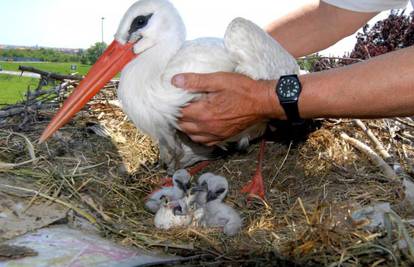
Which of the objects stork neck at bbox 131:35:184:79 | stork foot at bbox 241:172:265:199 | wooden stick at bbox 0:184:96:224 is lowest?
stork foot at bbox 241:172:265:199

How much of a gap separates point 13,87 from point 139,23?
295 cm

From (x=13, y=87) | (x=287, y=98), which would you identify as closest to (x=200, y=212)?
(x=287, y=98)

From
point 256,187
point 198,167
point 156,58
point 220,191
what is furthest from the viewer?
point 198,167

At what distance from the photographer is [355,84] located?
73.7 inches

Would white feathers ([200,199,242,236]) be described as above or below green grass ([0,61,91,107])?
below

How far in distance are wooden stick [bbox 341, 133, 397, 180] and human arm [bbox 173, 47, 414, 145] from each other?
0.80 meters

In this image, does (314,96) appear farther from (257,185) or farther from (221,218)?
(257,185)

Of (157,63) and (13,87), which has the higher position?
(157,63)

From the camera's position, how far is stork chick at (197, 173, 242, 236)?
2180 mm

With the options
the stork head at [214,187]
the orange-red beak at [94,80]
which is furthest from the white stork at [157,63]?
the stork head at [214,187]

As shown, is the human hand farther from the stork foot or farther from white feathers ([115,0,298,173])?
the stork foot

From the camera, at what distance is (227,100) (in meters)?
2.11

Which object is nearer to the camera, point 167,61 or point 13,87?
point 167,61

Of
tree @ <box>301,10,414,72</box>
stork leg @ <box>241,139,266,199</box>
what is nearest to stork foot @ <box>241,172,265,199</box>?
stork leg @ <box>241,139,266,199</box>
